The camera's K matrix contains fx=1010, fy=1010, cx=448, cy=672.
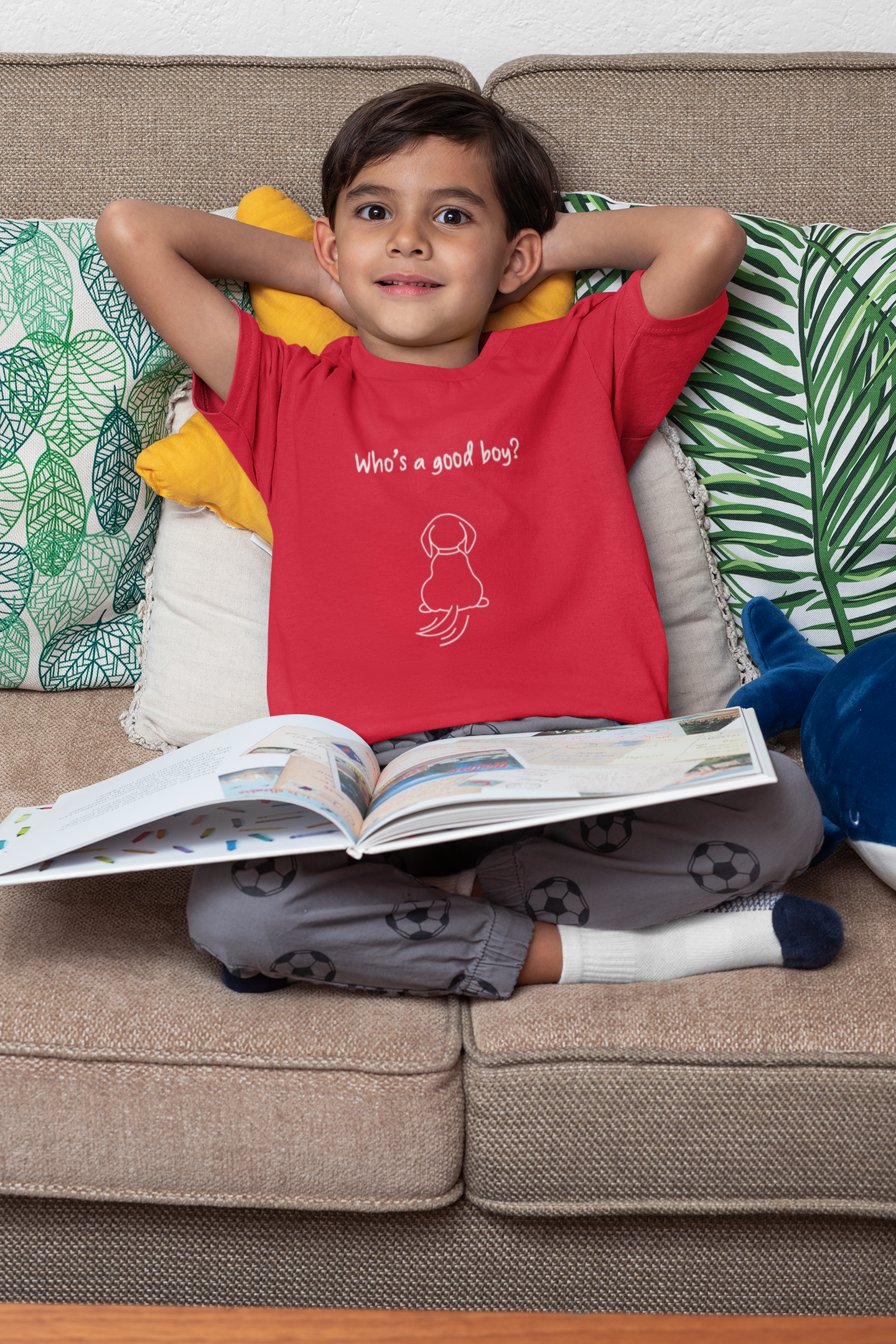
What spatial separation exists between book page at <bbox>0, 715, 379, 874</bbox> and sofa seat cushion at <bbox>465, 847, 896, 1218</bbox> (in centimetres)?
24

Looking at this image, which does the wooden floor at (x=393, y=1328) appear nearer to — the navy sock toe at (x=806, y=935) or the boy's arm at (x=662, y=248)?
the navy sock toe at (x=806, y=935)

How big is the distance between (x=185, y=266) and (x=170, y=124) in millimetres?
287

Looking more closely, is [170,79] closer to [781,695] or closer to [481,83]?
[481,83]

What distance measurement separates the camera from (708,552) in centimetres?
125

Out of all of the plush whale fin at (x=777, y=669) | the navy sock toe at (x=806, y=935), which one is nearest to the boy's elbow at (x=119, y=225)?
the plush whale fin at (x=777, y=669)

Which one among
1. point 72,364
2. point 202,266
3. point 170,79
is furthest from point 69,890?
point 170,79

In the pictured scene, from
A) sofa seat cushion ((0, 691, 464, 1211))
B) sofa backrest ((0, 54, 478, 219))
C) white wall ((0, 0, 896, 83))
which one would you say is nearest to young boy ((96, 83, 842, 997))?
sofa backrest ((0, 54, 478, 219))

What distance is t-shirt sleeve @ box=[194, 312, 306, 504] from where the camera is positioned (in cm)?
115

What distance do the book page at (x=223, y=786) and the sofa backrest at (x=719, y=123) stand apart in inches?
33.2

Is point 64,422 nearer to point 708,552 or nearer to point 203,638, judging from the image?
point 203,638

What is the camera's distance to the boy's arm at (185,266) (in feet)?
3.68

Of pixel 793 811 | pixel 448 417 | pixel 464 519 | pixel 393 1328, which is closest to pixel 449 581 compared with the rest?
pixel 464 519

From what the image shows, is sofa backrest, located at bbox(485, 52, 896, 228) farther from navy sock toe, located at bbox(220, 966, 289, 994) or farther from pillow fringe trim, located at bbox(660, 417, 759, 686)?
navy sock toe, located at bbox(220, 966, 289, 994)

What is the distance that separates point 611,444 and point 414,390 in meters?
0.24
